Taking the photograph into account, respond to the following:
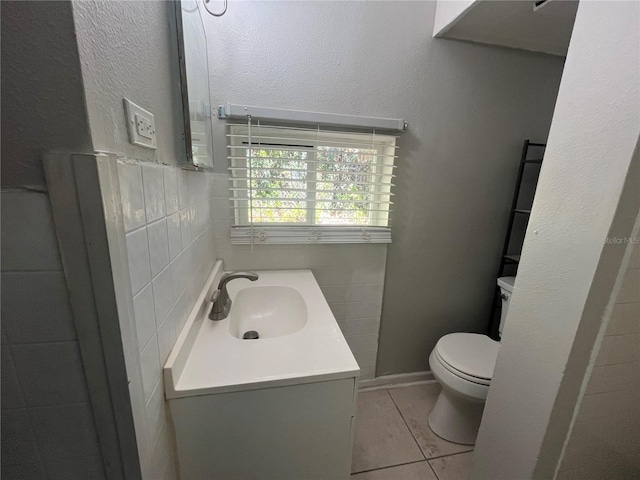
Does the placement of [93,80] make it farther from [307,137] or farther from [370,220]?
[370,220]

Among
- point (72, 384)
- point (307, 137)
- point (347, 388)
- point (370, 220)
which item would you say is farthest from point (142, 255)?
point (370, 220)

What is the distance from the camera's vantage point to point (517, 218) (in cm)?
155

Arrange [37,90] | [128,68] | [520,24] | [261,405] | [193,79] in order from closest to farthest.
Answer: [37,90], [128,68], [261,405], [193,79], [520,24]

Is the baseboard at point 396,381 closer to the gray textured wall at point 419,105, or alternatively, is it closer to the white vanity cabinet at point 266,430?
the gray textured wall at point 419,105

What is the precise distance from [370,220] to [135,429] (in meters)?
1.26

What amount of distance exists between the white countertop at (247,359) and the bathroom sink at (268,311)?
152 millimetres

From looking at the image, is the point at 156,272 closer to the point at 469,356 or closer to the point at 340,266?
the point at 340,266

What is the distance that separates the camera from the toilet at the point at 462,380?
1.20 m

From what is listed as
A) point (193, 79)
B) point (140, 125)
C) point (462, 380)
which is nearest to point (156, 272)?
point (140, 125)

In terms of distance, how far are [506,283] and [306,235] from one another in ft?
3.82

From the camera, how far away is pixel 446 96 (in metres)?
1.34

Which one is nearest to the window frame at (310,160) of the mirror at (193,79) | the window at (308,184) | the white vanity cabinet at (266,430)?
the window at (308,184)

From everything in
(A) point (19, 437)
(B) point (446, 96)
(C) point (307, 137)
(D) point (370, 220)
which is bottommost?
(A) point (19, 437)

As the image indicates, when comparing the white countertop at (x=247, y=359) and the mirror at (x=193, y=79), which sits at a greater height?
the mirror at (x=193, y=79)
